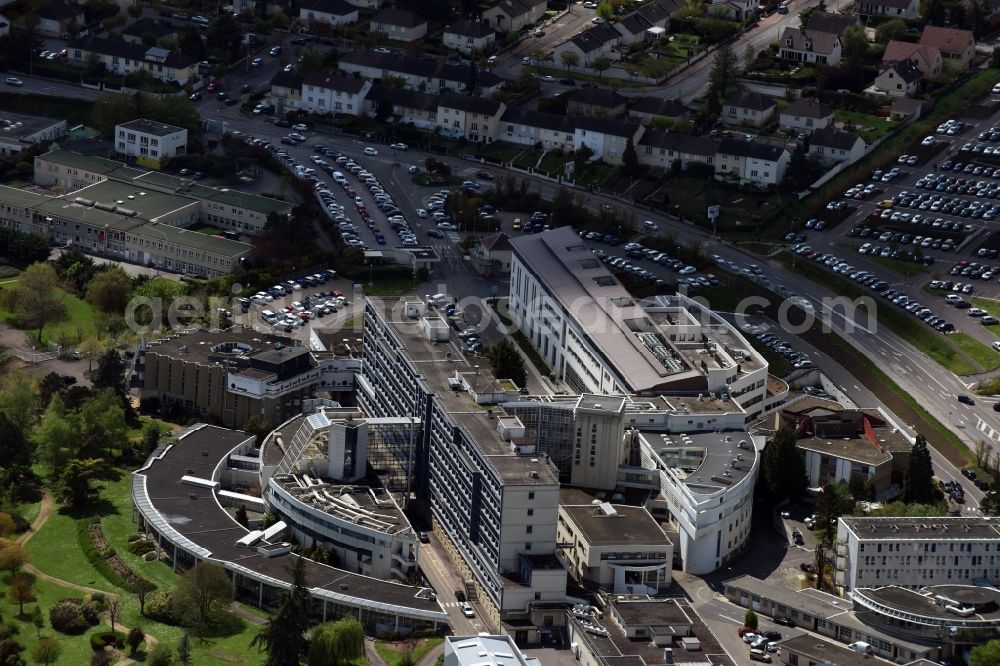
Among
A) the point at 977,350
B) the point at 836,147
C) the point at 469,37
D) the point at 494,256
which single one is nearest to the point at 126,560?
the point at 494,256

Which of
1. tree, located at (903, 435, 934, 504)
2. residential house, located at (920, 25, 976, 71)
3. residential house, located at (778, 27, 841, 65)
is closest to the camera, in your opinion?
tree, located at (903, 435, 934, 504)

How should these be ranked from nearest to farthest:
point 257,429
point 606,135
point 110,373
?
point 257,429 < point 110,373 < point 606,135

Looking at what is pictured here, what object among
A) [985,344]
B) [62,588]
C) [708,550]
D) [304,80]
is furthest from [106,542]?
[304,80]

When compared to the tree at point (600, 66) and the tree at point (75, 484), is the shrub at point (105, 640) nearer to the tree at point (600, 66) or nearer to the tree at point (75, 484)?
the tree at point (75, 484)

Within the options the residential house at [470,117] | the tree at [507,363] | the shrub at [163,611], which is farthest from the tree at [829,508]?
the residential house at [470,117]

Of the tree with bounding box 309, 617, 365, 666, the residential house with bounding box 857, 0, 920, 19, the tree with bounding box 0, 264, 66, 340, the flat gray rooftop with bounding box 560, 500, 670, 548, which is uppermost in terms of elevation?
the residential house with bounding box 857, 0, 920, 19

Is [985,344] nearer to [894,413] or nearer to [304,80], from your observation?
[894,413]

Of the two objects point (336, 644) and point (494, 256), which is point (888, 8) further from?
point (336, 644)

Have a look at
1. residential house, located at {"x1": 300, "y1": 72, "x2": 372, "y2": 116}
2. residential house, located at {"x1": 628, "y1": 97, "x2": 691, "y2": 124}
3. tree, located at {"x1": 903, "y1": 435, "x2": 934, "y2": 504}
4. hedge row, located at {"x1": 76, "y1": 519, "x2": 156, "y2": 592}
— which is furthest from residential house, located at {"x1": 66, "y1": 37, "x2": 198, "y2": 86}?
tree, located at {"x1": 903, "y1": 435, "x2": 934, "y2": 504}

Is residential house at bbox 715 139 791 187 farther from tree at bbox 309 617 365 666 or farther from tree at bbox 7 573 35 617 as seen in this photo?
tree at bbox 7 573 35 617
